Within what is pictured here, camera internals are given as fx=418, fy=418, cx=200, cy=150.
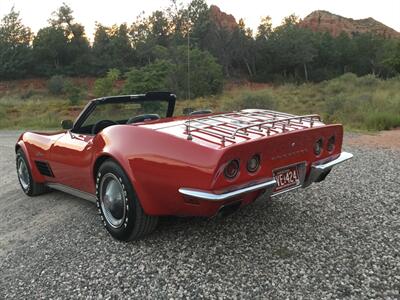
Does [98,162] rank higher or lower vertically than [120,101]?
lower

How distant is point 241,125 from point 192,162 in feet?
2.55

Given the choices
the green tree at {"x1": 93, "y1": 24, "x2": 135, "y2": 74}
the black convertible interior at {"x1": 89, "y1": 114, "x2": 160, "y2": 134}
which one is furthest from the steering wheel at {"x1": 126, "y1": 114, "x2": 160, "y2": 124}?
the green tree at {"x1": 93, "y1": 24, "x2": 135, "y2": 74}

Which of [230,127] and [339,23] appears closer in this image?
[230,127]

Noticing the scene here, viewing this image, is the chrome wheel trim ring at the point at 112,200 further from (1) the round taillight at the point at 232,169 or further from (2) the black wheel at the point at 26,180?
(2) the black wheel at the point at 26,180

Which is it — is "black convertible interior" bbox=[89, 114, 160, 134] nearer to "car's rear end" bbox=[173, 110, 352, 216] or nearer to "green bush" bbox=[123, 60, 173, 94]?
"car's rear end" bbox=[173, 110, 352, 216]

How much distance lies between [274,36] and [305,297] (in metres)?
70.2

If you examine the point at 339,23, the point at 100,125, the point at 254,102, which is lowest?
the point at 254,102

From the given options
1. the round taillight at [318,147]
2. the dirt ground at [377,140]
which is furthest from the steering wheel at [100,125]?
the dirt ground at [377,140]

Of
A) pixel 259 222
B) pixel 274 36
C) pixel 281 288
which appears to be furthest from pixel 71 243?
pixel 274 36

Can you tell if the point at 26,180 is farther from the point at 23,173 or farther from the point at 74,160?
the point at 74,160

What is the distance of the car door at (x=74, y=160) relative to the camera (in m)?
3.99

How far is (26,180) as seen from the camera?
18.2 feet

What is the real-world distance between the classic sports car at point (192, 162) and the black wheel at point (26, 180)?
121 centimetres

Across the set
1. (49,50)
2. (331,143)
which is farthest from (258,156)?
(49,50)
